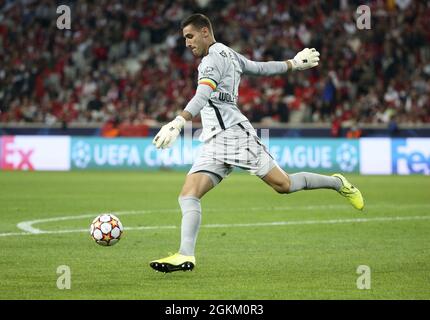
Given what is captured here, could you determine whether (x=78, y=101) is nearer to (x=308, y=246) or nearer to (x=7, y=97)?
(x=7, y=97)

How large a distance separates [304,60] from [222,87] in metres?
1.07

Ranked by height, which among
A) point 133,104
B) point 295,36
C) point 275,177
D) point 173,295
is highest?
point 295,36

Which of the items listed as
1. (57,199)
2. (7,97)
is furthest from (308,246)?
(7,97)

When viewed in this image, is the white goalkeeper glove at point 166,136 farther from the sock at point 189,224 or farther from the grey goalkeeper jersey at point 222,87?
the sock at point 189,224

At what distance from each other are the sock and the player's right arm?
4.24ft

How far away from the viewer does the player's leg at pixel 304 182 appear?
333 inches

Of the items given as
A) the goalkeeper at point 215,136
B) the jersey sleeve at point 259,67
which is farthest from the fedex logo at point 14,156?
the goalkeeper at point 215,136

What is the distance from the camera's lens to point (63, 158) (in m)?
24.8

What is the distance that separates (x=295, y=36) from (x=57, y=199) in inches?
588

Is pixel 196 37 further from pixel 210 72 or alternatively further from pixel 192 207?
pixel 192 207

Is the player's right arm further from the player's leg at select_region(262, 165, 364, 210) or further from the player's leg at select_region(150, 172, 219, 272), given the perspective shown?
the player's leg at select_region(150, 172, 219, 272)

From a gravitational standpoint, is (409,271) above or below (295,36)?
below

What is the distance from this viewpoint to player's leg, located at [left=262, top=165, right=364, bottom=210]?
27.8 ft

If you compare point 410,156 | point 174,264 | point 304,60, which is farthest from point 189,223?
point 410,156
